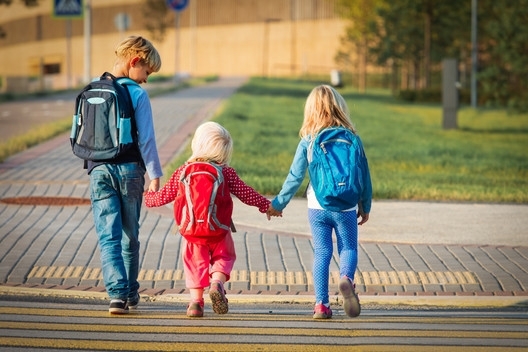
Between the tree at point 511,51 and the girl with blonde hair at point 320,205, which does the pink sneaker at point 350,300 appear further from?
the tree at point 511,51

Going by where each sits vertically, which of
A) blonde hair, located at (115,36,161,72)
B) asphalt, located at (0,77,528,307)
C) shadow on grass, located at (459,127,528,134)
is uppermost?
blonde hair, located at (115,36,161,72)

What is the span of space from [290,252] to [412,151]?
44.1ft

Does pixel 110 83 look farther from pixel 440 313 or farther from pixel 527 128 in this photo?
pixel 527 128

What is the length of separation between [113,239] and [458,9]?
50189mm

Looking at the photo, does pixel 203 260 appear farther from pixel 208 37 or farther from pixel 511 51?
pixel 208 37

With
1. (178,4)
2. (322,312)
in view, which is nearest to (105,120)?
(322,312)

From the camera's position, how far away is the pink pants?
704 cm

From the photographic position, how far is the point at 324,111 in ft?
23.2

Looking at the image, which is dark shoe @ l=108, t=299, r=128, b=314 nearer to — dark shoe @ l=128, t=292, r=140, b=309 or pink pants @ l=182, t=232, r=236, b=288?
dark shoe @ l=128, t=292, r=140, b=309

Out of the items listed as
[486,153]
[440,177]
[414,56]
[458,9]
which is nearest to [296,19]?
[414,56]

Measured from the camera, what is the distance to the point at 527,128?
115 feet

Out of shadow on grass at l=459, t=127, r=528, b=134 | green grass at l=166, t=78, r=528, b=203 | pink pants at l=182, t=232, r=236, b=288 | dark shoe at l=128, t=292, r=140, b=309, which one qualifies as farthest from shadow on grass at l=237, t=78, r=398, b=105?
pink pants at l=182, t=232, r=236, b=288

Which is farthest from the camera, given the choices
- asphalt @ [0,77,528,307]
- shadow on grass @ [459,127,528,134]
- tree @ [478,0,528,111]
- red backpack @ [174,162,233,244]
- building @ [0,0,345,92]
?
building @ [0,0,345,92]

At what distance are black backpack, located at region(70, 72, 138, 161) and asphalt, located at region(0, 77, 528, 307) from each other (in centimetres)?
135
